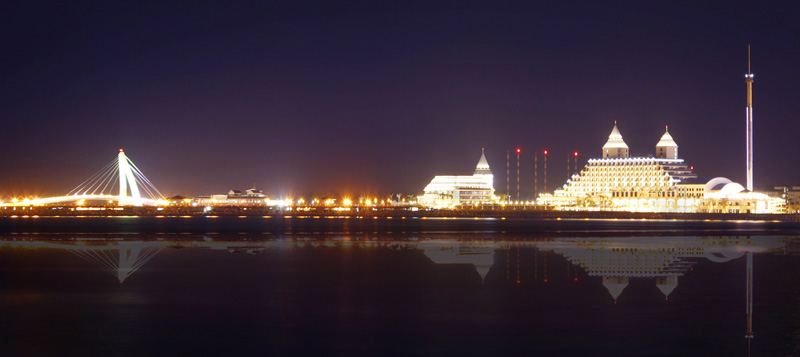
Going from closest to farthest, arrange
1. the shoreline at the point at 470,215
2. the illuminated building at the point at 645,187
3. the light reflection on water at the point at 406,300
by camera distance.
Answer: the light reflection on water at the point at 406,300 < the shoreline at the point at 470,215 < the illuminated building at the point at 645,187

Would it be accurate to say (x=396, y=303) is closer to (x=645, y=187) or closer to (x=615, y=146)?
(x=645, y=187)

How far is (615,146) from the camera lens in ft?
559

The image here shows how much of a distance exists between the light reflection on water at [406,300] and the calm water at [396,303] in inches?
2.1

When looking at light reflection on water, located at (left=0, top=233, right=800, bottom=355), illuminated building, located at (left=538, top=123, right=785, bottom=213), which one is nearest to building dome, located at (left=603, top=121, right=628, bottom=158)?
illuminated building, located at (left=538, top=123, right=785, bottom=213)

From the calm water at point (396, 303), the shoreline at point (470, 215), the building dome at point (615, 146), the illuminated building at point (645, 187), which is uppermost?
the building dome at point (615, 146)

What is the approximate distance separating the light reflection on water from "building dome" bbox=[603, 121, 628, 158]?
438ft

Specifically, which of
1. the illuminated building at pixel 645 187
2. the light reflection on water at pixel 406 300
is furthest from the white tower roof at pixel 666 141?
the light reflection on water at pixel 406 300

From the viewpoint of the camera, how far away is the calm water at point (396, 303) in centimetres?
1656

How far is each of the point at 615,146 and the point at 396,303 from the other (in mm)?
153985

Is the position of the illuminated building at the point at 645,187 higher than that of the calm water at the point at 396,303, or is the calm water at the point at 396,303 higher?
the illuminated building at the point at 645,187

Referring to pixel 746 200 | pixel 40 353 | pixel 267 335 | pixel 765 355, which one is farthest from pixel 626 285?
pixel 746 200

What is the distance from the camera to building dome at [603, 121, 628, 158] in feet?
559

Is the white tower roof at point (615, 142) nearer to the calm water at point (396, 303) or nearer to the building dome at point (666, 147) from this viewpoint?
the building dome at point (666, 147)

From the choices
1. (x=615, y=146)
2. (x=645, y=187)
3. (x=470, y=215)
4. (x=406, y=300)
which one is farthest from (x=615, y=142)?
(x=406, y=300)
